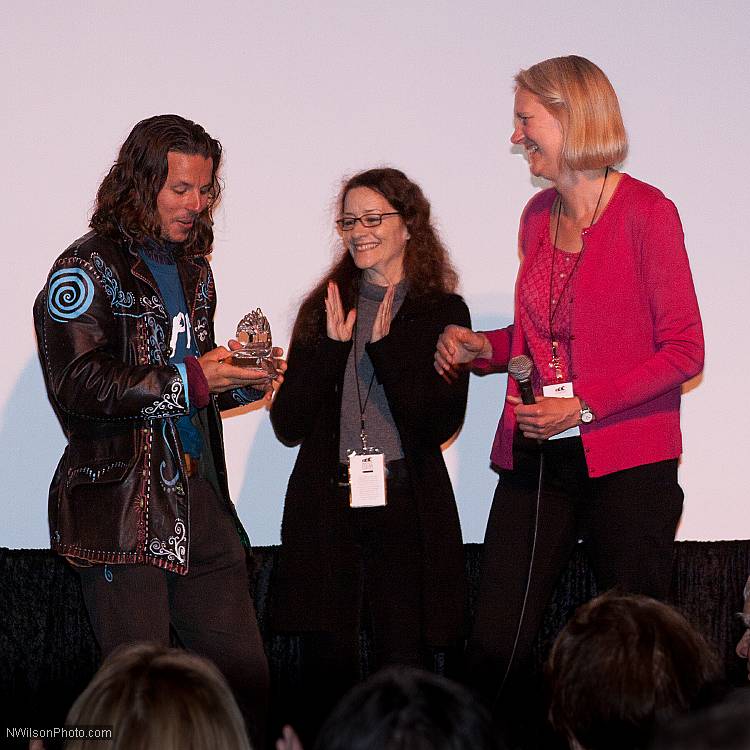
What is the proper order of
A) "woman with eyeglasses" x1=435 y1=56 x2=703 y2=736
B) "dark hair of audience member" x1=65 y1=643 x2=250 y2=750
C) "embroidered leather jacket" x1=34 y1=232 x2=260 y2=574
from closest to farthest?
"dark hair of audience member" x1=65 y1=643 x2=250 y2=750, "embroidered leather jacket" x1=34 y1=232 x2=260 y2=574, "woman with eyeglasses" x1=435 y1=56 x2=703 y2=736

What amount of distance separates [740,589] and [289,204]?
1.98 m

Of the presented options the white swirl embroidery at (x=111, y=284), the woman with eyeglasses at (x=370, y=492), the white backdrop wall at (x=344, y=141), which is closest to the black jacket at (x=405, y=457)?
the woman with eyeglasses at (x=370, y=492)

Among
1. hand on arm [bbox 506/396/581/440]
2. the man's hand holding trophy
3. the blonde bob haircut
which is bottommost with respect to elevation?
hand on arm [bbox 506/396/581/440]

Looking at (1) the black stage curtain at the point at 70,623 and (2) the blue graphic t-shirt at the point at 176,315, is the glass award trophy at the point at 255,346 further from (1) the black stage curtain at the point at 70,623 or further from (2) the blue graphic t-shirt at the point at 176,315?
(1) the black stage curtain at the point at 70,623

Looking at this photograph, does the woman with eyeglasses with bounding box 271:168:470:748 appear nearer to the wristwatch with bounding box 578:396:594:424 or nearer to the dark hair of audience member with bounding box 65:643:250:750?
the wristwatch with bounding box 578:396:594:424

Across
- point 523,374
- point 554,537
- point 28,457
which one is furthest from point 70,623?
point 523,374

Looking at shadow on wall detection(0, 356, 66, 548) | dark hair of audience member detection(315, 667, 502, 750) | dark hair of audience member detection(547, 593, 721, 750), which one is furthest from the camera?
shadow on wall detection(0, 356, 66, 548)

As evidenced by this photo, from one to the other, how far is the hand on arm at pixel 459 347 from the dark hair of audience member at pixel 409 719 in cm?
183

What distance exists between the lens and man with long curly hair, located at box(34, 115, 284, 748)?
2584mm

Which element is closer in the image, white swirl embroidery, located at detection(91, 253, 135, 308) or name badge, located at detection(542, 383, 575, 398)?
white swirl embroidery, located at detection(91, 253, 135, 308)

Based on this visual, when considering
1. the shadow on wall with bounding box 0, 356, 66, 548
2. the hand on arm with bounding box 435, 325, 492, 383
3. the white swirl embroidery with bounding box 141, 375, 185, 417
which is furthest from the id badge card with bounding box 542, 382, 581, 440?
the shadow on wall with bounding box 0, 356, 66, 548

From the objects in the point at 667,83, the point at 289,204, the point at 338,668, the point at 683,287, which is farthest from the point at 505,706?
the point at 667,83

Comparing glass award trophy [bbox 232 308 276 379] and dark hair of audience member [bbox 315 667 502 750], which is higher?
glass award trophy [bbox 232 308 276 379]

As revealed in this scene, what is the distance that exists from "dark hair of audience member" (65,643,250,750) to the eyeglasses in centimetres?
202
